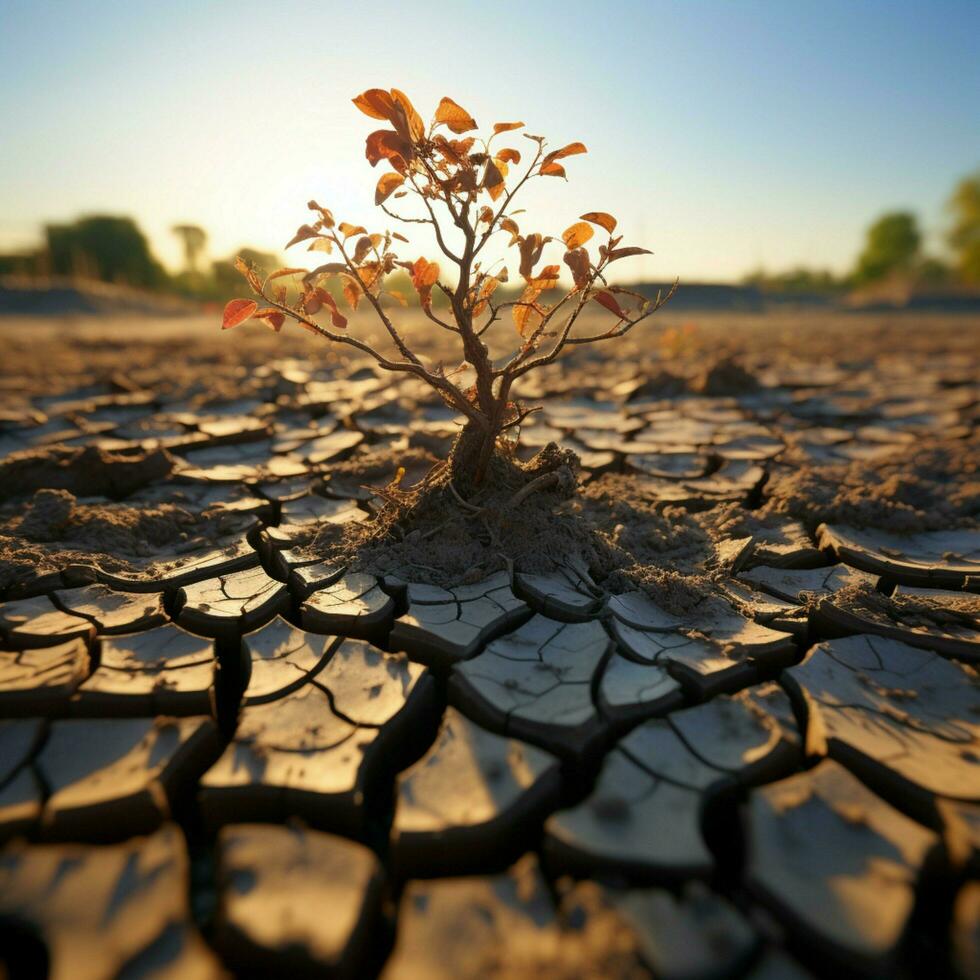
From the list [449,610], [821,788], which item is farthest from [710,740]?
[449,610]

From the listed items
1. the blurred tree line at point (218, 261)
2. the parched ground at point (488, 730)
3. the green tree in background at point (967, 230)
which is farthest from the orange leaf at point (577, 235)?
the green tree in background at point (967, 230)

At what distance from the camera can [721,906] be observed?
89 centimetres

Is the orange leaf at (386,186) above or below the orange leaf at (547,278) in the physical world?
above

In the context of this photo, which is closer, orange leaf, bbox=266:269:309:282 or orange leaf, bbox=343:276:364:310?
orange leaf, bbox=266:269:309:282

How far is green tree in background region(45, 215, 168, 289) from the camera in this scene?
24.0 metres

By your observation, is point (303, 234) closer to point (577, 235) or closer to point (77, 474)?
point (577, 235)

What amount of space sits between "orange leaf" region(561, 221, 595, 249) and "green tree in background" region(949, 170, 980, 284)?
Answer: 113ft

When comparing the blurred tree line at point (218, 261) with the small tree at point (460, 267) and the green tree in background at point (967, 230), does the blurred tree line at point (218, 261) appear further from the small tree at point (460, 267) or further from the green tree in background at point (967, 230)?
the small tree at point (460, 267)

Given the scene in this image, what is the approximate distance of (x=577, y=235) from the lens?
1599 mm

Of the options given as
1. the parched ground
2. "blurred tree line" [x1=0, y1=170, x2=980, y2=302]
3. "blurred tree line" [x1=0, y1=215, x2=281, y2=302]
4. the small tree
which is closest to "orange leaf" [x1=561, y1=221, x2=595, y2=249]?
the small tree

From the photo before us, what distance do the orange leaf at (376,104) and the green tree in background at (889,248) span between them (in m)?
39.8

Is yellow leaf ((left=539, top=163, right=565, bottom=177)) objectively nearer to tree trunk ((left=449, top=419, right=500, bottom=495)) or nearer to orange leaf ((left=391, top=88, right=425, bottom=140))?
orange leaf ((left=391, top=88, right=425, bottom=140))

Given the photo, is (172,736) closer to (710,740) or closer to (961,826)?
(710,740)

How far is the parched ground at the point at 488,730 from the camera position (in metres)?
0.88
